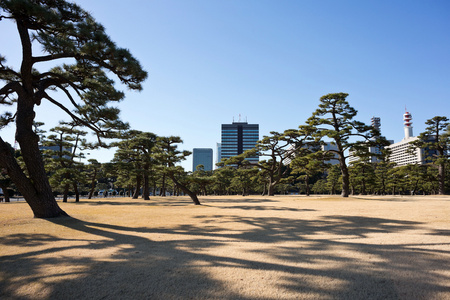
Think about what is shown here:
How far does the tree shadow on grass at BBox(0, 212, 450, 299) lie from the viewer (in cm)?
246

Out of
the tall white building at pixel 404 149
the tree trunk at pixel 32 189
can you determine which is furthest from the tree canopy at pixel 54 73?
the tall white building at pixel 404 149

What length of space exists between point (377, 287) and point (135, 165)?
22849 mm

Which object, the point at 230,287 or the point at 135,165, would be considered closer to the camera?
the point at 230,287

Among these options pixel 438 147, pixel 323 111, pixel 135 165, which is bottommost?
pixel 135 165

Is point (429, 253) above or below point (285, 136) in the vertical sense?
below

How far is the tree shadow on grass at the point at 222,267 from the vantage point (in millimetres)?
2461

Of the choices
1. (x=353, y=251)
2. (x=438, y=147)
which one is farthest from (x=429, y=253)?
(x=438, y=147)

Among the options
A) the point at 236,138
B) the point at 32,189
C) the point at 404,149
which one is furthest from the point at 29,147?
the point at 236,138

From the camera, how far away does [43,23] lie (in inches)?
253

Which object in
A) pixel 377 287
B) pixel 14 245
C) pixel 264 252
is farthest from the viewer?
pixel 14 245

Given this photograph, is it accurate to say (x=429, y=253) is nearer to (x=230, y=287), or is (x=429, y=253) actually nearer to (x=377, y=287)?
(x=377, y=287)

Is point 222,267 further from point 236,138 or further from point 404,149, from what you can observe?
point 236,138

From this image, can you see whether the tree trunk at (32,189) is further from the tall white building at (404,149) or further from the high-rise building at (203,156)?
the high-rise building at (203,156)

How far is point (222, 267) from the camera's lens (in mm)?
3123
